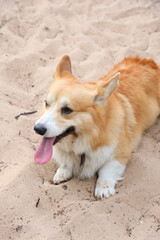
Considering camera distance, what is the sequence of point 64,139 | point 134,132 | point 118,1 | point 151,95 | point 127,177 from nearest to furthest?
1. point 64,139
2. point 127,177
3. point 134,132
4. point 151,95
5. point 118,1

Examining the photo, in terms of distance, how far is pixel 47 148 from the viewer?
305 centimetres

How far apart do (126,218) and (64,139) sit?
825 millimetres

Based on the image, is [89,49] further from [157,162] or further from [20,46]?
[157,162]

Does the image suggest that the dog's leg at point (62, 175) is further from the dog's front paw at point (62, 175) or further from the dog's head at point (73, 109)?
the dog's head at point (73, 109)

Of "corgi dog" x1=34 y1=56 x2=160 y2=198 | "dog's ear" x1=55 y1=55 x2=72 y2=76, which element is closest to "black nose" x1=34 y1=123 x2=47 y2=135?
"corgi dog" x1=34 y1=56 x2=160 y2=198

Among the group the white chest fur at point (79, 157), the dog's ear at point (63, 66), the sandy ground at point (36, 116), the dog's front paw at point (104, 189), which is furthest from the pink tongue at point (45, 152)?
the dog's ear at point (63, 66)

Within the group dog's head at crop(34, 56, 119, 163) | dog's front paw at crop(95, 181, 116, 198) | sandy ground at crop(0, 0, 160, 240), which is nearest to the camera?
sandy ground at crop(0, 0, 160, 240)

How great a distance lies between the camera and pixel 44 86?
4.46 m

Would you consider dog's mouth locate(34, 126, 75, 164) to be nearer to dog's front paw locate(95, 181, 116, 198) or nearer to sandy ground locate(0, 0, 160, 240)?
sandy ground locate(0, 0, 160, 240)

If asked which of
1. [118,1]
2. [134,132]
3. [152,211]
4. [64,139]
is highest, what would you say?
[118,1]

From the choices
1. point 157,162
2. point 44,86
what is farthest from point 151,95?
point 44,86

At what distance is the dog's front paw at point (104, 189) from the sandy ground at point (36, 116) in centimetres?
6

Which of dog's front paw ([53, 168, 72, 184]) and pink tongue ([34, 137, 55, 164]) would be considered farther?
dog's front paw ([53, 168, 72, 184])

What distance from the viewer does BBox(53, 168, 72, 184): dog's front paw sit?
327 cm
